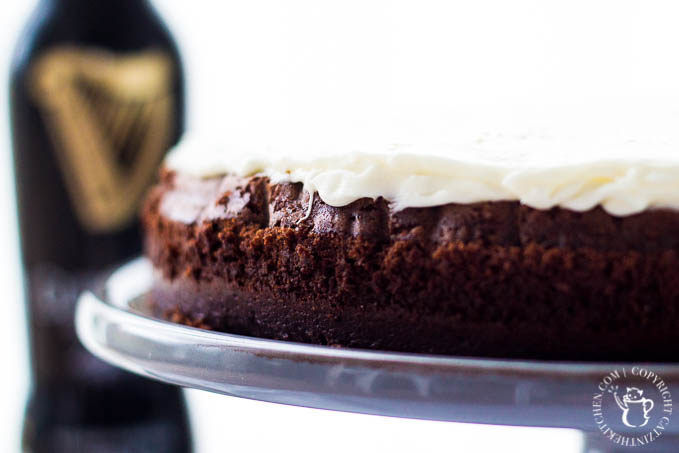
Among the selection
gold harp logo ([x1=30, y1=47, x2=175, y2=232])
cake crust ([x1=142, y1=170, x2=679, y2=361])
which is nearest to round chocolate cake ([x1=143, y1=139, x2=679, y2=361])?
cake crust ([x1=142, y1=170, x2=679, y2=361])

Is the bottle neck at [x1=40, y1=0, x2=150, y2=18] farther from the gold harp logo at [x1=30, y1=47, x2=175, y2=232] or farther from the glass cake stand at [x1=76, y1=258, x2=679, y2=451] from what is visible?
the glass cake stand at [x1=76, y1=258, x2=679, y2=451]

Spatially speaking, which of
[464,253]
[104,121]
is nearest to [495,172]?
[464,253]

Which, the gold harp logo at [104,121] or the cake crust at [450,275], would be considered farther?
the gold harp logo at [104,121]

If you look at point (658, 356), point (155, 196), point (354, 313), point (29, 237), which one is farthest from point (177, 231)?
point (29, 237)

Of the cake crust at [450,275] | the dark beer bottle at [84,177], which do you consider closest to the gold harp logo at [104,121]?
the dark beer bottle at [84,177]

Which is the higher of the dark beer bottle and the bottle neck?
the bottle neck

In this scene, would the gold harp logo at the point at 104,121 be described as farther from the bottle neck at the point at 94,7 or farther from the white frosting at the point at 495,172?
the white frosting at the point at 495,172
